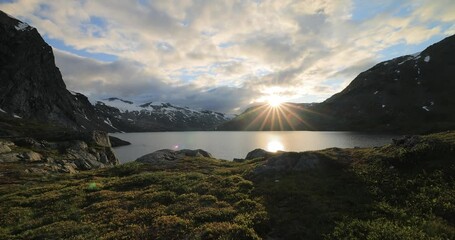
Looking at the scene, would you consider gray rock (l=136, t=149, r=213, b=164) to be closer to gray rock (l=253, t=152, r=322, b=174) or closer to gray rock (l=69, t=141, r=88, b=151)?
gray rock (l=253, t=152, r=322, b=174)

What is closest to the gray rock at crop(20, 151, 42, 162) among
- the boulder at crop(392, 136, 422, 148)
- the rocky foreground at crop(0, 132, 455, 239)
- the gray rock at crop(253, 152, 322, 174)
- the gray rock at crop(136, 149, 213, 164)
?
the gray rock at crop(136, 149, 213, 164)

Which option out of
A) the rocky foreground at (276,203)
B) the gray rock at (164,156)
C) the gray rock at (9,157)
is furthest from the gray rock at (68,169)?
the rocky foreground at (276,203)

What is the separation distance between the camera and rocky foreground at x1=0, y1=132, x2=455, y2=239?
62.6 feet

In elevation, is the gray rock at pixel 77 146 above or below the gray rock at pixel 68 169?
above

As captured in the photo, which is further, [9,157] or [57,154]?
[57,154]

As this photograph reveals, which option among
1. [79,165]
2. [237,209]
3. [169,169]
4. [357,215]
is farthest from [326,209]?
[79,165]

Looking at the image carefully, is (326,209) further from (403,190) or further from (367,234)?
(403,190)

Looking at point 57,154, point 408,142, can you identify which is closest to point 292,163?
point 408,142

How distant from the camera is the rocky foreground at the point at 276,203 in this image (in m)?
19.1

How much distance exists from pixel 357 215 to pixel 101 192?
79.8 feet

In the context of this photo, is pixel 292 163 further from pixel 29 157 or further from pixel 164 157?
pixel 29 157

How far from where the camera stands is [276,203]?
80.9ft

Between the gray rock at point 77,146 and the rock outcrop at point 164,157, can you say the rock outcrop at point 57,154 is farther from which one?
the rock outcrop at point 164,157

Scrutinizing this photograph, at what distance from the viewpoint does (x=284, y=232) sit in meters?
19.5
